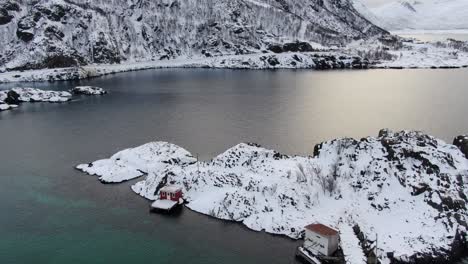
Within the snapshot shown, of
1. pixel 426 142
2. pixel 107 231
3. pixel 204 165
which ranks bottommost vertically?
pixel 107 231

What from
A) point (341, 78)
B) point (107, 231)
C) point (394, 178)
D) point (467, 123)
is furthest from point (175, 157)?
point (341, 78)

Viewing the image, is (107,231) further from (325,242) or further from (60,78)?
(60,78)

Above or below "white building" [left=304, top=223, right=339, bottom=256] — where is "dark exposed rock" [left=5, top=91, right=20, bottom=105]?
above

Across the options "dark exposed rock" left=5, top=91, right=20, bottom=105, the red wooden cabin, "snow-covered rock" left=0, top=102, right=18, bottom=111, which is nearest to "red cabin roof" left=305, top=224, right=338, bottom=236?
the red wooden cabin

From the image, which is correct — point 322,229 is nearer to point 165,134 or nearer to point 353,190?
point 353,190

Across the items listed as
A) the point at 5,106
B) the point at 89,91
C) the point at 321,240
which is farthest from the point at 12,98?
the point at 321,240

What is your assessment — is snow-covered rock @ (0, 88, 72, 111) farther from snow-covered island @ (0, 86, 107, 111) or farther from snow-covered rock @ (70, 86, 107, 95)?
snow-covered rock @ (70, 86, 107, 95)
